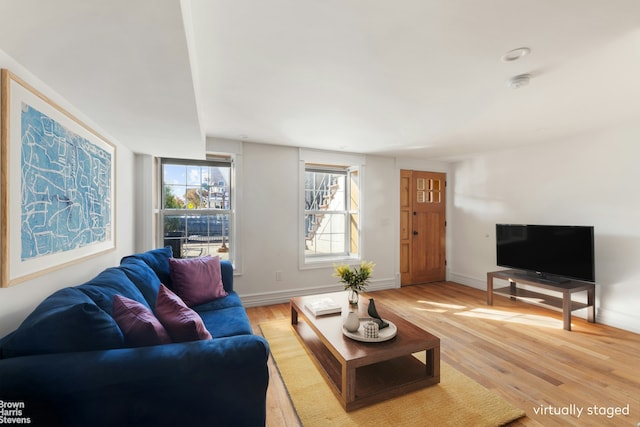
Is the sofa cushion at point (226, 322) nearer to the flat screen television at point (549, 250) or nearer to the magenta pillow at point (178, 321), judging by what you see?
the magenta pillow at point (178, 321)

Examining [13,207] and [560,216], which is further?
[560,216]

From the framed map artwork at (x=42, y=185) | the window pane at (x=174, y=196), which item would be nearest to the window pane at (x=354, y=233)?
the window pane at (x=174, y=196)

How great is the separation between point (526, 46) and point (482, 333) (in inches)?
103

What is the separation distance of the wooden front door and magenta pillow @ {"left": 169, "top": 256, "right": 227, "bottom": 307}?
3253mm

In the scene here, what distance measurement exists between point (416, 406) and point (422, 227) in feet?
11.6

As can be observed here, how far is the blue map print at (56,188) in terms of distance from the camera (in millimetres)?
1292

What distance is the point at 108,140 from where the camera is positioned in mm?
2293

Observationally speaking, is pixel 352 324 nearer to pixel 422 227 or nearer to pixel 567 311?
pixel 567 311

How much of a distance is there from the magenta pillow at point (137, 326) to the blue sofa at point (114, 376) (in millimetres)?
62

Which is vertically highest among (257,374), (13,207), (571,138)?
(571,138)

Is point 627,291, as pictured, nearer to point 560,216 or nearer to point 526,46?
point 560,216

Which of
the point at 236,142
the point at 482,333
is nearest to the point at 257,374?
the point at 482,333

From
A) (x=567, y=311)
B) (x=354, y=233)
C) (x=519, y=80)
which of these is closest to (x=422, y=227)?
(x=354, y=233)

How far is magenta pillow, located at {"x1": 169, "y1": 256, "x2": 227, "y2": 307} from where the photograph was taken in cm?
241
